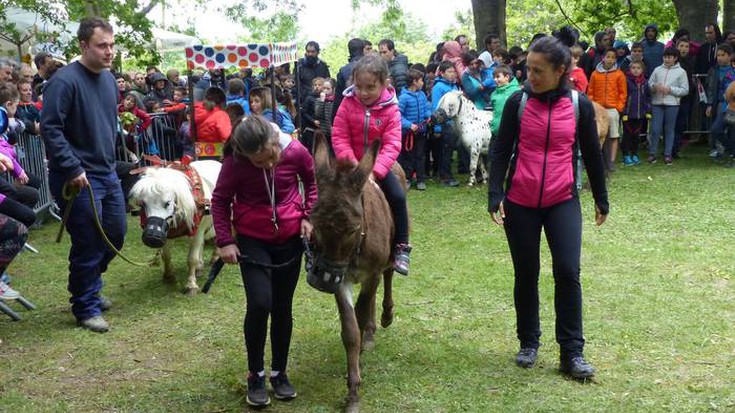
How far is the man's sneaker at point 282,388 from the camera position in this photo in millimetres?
5000

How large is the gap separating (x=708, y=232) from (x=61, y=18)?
442 inches

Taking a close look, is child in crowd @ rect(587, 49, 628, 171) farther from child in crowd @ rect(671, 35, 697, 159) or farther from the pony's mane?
the pony's mane

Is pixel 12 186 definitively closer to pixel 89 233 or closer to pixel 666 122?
pixel 89 233

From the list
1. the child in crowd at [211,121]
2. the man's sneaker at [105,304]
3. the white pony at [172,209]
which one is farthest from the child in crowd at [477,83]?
the man's sneaker at [105,304]

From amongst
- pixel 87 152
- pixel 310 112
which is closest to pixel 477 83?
pixel 310 112

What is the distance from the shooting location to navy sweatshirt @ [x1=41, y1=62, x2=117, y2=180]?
19.5 ft

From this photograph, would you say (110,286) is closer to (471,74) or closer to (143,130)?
(143,130)

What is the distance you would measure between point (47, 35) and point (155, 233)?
846cm

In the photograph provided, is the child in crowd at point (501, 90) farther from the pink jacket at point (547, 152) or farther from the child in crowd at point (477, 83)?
the pink jacket at point (547, 152)

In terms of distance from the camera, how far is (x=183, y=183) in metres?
7.36

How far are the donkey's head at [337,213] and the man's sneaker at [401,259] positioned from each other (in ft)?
3.20

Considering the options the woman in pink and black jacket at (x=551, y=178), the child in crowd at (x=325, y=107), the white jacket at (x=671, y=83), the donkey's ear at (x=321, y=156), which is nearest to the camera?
the donkey's ear at (x=321, y=156)

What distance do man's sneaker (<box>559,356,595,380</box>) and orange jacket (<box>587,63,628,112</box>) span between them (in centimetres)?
898

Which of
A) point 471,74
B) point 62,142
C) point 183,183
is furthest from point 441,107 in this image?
point 62,142
